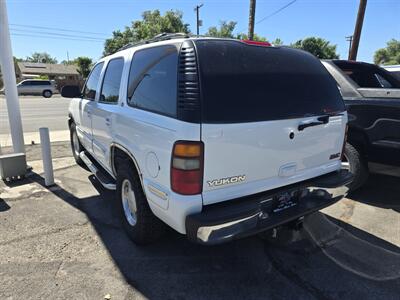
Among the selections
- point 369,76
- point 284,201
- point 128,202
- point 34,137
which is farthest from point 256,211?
point 34,137

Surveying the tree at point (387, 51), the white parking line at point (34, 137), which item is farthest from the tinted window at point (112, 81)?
the tree at point (387, 51)

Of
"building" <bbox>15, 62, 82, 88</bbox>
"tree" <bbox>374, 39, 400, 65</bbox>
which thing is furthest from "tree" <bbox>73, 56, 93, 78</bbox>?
"tree" <bbox>374, 39, 400, 65</bbox>

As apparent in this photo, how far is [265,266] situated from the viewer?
302 cm

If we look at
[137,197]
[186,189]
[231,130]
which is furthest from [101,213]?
[231,130]

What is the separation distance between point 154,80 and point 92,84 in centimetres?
240

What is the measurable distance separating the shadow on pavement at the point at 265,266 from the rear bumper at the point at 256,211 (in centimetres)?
57

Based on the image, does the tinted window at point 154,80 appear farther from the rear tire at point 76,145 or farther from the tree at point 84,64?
the tree at point 84,64

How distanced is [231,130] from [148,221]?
127 centimetres

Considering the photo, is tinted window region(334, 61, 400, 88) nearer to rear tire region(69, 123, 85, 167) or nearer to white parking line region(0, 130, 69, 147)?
rear tire region(69, 123, 85, 167)

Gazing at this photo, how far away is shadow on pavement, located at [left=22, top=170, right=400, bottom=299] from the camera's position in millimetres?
2668

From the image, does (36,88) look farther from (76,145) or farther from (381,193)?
(381,193)

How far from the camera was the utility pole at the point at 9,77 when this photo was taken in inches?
209

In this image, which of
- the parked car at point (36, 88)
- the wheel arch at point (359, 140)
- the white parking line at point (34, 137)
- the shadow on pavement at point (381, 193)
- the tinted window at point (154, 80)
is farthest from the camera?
the parked car at point (36, 88)

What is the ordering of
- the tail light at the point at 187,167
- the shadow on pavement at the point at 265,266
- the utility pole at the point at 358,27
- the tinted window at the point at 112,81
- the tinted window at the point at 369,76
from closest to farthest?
1. the tail light at the point at 187,167
2. the shadow on pavement at the point at 265,266
3. the tinted window at the point at 112,81
4. the tinted window at the point at 369,76
5. the utility pole at the point at 358,27
